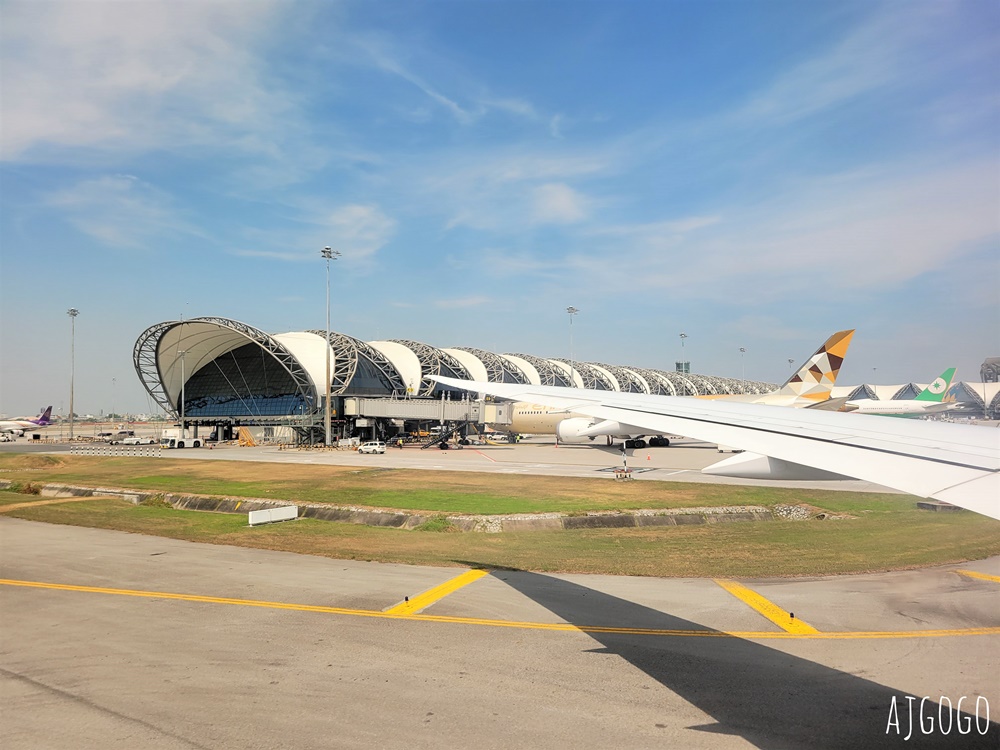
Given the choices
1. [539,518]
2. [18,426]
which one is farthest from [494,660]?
[18,426]

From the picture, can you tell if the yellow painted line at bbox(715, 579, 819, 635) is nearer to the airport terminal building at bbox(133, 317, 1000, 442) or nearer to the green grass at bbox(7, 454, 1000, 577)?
the green grass at bbox(7, 454, 1000, 577)

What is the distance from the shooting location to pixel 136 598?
1213 centimetres

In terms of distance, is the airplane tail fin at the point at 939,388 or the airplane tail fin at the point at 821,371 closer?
the airplane tail fin at the point at 821,371

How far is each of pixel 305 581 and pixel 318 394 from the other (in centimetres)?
6733

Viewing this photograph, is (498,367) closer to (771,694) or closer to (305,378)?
(305,378)

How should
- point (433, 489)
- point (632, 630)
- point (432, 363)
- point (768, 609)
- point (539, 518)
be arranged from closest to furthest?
1. point (632, 630)
2. point (768, 609)
3. point (539, 518)
4. point (433, 489)
5. point (432, 363)

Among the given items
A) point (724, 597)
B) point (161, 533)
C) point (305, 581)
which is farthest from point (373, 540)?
point (724, 597)

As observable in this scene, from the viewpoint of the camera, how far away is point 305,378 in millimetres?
78000

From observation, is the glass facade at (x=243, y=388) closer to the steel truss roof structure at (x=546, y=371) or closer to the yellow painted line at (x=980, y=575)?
the steel truss roof structure at (x=546, y=371)

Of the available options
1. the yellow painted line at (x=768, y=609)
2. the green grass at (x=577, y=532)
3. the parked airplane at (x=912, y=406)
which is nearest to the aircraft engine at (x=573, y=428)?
the green grass at (x=577, y=532)

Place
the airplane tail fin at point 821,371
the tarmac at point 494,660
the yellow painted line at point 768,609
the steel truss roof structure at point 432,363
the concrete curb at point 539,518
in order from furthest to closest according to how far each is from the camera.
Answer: the steel truss roof structure at point 432,363
the airplane tail fin at point 821,371
the concrete curb at point 539,518
the yellow painted line at point 768,609
the tarmac at point 494,660

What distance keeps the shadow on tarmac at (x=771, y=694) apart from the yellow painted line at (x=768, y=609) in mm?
1179

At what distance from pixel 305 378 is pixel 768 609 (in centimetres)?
7313

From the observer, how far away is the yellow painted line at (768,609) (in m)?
9.99
